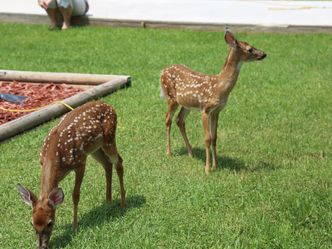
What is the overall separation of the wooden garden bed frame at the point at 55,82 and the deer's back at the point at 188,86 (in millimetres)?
2207

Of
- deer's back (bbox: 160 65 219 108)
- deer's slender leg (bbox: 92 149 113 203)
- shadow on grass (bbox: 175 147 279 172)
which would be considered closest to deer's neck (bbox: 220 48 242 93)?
deer's back (bbox: 160 65 219 108)

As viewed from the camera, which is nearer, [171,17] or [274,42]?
[274,42]

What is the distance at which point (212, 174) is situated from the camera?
318 inches

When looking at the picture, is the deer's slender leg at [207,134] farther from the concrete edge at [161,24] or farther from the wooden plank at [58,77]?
the concrete edge at [161,24]

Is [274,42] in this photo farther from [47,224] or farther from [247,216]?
[47,224]

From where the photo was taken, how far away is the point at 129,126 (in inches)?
398

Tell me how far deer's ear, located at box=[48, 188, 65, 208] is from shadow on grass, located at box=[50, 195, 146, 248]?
1.75ft

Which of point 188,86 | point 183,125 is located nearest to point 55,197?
point 188,86

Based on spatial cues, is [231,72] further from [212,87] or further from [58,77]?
[58,77]

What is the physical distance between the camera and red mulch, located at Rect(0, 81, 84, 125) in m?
10.6

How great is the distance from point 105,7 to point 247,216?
1722 cm

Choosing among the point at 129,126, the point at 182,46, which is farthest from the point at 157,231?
the point at 182,46

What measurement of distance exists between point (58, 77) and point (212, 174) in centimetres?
538

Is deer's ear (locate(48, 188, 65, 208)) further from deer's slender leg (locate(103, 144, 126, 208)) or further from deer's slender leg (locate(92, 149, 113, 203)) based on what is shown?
deer's slender leg (locate(92, 149, 113, 203))
